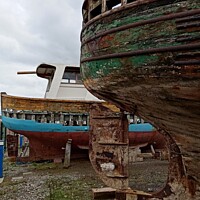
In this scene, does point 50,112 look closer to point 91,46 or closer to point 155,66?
point 91,46

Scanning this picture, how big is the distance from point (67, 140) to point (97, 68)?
270 inches

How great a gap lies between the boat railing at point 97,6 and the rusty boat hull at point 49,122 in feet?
19.7

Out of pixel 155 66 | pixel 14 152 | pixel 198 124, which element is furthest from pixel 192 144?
pixel 14 152

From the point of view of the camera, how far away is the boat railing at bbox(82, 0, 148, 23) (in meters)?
2.21

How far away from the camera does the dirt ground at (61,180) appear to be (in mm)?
5621

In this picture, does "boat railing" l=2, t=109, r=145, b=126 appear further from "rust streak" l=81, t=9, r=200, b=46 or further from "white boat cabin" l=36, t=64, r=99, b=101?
"rust streak" l=81, t=9, r=200, b=46

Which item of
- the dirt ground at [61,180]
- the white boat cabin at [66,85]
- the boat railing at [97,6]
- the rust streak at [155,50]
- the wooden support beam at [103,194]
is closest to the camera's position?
the rust streak at [155,50]

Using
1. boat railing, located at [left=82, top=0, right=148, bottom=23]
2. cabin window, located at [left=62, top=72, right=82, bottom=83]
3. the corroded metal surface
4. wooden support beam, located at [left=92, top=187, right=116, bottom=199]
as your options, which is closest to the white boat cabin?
cabin window, located at [left=62, top=72, right=82, bottom=83]

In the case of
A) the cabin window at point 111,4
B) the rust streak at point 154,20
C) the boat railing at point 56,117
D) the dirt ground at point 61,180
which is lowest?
the dirt ground at point 61,180

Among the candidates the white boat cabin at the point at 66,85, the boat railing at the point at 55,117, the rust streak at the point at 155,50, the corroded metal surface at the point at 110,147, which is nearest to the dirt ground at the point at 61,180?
the boat railing at the point at 55,117

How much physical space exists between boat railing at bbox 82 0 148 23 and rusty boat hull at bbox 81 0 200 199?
1 cm

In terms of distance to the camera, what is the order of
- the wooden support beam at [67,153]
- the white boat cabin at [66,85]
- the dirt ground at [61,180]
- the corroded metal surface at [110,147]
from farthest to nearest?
1. the white boat cabin at [66,85]
2. the wooden support beam at [67,153]
3. the dirt ground at [61,180]
4. the corroded metal surface at [110,147]

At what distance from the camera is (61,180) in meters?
6.78

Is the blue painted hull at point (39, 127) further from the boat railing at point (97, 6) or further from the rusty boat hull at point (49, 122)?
the boat railing at point (97, 6)
